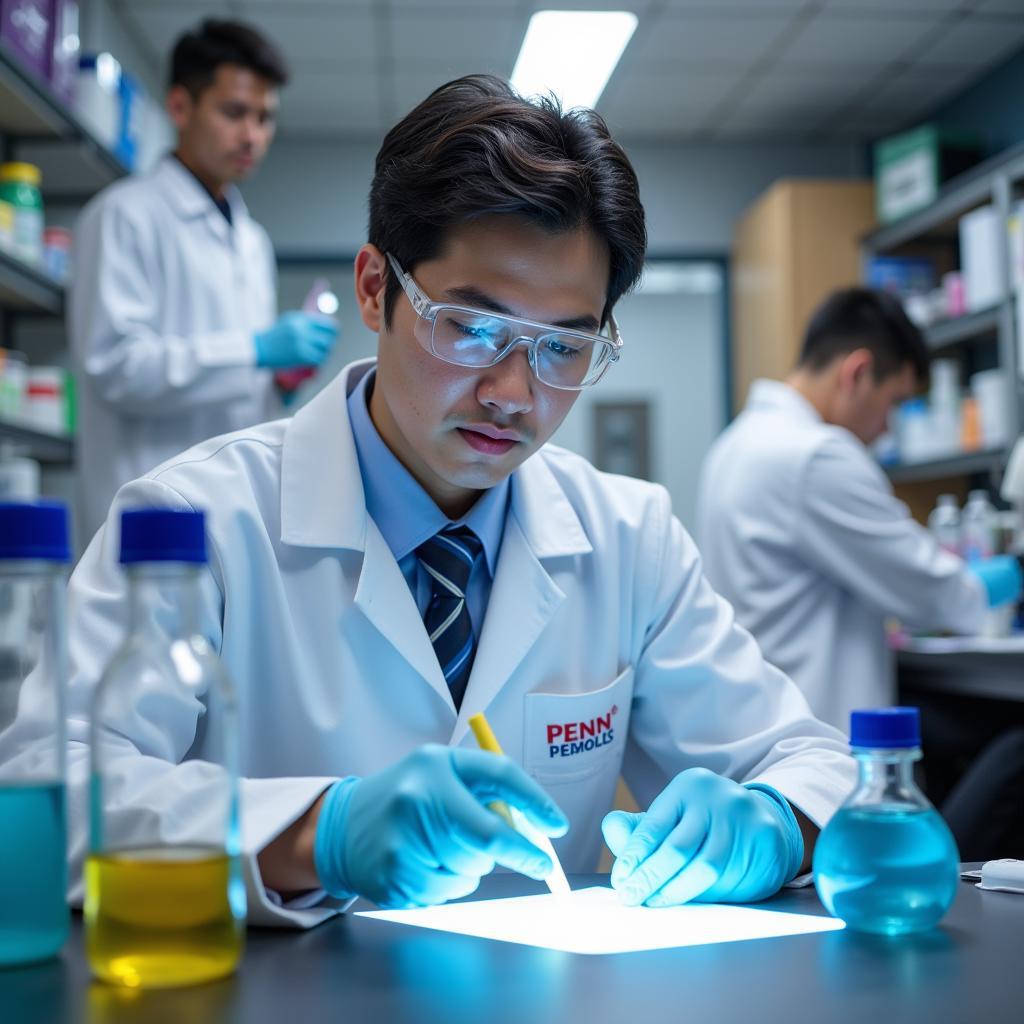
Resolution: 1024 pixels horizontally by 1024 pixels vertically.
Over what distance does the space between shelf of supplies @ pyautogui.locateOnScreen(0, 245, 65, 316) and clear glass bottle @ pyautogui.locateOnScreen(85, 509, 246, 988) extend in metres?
2.26

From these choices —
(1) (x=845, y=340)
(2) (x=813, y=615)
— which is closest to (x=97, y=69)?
(1) (x=845, y=340)

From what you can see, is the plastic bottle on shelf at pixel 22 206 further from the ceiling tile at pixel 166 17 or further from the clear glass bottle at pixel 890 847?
the clear glass bottle at pixel 890 847

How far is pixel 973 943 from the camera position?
27.8 inches

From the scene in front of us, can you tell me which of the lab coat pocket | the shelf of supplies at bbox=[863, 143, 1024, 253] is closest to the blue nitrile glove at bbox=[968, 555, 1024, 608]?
the shelf of supplies at bbox=[863, 143, 1024, 253]

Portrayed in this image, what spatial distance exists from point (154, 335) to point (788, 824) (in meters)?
1.97

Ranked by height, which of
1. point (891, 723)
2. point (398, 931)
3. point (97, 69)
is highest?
point (97, 69)

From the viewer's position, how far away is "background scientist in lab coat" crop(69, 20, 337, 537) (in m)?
2.48

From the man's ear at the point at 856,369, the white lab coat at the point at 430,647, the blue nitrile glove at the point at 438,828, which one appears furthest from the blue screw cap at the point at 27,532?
the man's ear at the point at 856,369

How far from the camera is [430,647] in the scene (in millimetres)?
1136

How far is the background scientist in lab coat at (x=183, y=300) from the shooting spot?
248 cm

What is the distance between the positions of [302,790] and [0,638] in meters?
0.26

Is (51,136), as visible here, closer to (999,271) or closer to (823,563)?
(823,563)

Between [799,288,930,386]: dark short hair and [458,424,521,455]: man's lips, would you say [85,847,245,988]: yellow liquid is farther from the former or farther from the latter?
[799,288,930,386]: dark short hair

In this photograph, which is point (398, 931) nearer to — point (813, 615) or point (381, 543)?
point (381, 543)
